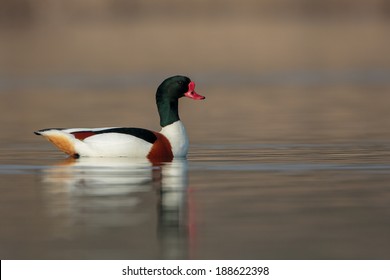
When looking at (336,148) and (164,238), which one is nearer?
(164,238)

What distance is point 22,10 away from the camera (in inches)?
3752

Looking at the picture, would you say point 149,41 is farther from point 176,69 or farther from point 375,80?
point 375,80

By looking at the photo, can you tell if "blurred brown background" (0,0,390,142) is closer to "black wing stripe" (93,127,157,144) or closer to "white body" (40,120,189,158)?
"white body" (40,120,189,158)

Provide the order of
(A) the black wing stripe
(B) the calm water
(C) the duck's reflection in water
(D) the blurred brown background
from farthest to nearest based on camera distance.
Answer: (D) the blurred brown background → (A) the black wing stripe → (C) the duck's reflection in water → (B) the calm water

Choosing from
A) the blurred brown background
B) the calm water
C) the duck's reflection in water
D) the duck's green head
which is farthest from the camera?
the blurred brown background

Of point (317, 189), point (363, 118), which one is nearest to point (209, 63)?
point (363, 118)

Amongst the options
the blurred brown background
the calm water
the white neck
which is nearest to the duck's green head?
the white neck

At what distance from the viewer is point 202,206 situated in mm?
12195

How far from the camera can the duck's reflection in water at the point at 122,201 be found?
10.8m

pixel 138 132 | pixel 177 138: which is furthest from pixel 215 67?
pixel 138 132

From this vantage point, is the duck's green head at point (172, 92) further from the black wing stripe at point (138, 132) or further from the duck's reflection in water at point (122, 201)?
the duck's reflection in water at point (122, 201)

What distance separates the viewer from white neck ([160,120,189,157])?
638 inches
